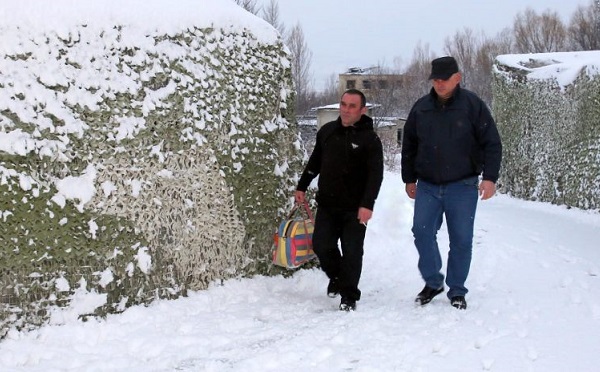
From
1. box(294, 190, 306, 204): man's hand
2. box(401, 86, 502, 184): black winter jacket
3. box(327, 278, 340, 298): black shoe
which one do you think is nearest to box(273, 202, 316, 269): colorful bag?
box(294, 190, 306, 204): man's hand

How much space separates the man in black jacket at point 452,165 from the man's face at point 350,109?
1.49 ft

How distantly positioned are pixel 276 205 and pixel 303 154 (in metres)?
0.60

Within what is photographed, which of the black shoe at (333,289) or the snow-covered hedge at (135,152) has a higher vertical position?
the snow-covered hedge at (135,152)

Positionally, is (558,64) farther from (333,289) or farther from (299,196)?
(333,289)

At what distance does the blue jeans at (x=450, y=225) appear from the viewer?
4.68m

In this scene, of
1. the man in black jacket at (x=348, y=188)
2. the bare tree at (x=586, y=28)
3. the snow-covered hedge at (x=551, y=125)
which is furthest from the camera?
the bare tree at (x=586, y=28)

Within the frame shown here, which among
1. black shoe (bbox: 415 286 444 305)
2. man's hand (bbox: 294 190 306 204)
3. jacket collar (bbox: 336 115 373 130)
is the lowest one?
black shoe (bbox: 415 286 444 305)

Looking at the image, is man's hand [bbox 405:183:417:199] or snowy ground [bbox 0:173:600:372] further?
man's hand [bbox 405:183:417:199]

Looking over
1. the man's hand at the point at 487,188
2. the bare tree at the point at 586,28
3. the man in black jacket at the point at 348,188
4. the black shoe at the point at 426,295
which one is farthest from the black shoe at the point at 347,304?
the bare tree at the point at 586,28

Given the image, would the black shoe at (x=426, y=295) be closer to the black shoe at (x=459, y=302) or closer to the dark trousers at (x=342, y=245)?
the black shoe at (x=459, y=302)

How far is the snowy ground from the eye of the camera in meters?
3.69

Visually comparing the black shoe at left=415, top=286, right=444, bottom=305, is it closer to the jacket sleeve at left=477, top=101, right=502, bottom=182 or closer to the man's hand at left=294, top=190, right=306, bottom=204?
the jacket sleeve at left=477, top=101, right=502, bottom=182

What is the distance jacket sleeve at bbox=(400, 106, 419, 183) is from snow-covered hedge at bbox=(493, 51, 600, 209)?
5.54 metres

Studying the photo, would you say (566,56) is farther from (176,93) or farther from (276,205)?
(176,93)
